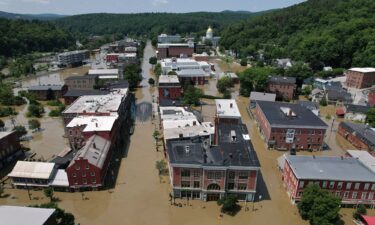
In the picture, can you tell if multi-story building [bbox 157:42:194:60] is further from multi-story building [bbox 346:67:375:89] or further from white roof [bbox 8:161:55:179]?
white roof [bbox 8:161:55:179]

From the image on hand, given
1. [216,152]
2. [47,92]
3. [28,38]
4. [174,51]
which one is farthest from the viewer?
[28,38]

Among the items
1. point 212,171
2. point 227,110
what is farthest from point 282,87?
point 212,171

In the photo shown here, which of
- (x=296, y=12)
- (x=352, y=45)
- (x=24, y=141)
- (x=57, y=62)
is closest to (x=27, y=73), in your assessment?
(x=57, y=62)

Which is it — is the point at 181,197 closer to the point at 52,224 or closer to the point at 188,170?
the point at 188,170

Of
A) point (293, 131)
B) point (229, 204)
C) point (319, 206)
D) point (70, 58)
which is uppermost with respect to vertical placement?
point (70, 58)

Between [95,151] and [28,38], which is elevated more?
[28,38]

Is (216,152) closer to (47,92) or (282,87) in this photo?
(282,87)

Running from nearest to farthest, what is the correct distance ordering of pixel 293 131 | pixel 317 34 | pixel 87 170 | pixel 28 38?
pixel 87 170
pixel 293 131
pixel 317 34
pixel 28 38

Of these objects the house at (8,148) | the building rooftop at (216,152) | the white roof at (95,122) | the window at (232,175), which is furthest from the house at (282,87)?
the house at (8,148)
